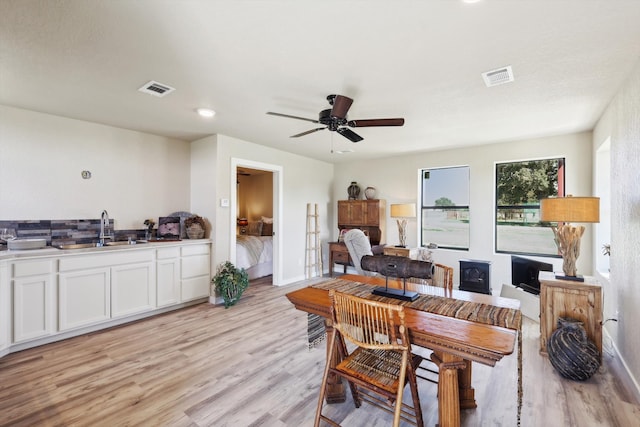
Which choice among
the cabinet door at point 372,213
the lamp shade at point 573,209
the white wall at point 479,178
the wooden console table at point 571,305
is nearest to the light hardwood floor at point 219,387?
the wooden console table at point 571,305

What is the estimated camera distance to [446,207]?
208 inches

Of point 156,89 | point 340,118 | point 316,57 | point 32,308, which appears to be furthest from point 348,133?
point 32,308

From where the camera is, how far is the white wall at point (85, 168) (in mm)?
3203

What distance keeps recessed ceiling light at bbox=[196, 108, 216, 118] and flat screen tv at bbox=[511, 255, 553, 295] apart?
4.59m

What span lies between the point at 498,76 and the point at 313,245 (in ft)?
14.3

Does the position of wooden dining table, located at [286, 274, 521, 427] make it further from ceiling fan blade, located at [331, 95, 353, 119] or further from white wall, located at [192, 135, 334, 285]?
white wall, located at [192, 135, 334, 285]

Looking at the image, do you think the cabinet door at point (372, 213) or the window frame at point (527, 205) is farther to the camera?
the cabinet door at point (372, 213)

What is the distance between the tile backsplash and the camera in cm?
323

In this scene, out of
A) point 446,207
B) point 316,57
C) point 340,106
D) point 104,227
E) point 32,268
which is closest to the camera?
point 316,57

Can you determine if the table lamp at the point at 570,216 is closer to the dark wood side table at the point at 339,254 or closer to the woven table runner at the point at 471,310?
the woven table runner at the point at 471,310

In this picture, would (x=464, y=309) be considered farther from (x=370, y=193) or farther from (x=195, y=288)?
(x=370, y=193)

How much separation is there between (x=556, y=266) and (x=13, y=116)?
7129 mm

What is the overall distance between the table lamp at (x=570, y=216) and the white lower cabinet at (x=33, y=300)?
16.0 feet

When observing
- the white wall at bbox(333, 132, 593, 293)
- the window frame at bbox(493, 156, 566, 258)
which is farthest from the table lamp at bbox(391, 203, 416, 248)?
the window frame at bbox(493, 156, 566, 258)
